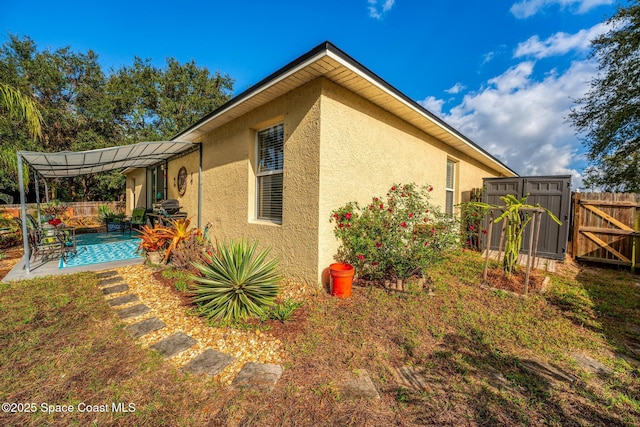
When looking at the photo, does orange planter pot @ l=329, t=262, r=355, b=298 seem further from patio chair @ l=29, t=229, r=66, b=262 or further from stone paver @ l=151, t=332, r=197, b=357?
patio chair @ l=29, t=229, r=66, b=262

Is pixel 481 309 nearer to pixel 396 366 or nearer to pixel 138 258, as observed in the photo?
pixel 396 366

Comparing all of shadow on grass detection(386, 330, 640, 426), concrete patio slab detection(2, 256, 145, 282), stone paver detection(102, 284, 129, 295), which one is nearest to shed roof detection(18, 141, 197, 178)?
concrete patio slab detection(2, 256, 145, 282)

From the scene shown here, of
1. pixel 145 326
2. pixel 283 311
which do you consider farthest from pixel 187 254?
pixel 283 311

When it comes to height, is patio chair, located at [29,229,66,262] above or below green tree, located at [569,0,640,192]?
below

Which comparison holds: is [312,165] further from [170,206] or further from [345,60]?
[170,206]

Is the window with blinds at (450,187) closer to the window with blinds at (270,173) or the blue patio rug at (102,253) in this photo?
the window with blinds at (270,173)

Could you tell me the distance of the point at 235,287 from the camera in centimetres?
329

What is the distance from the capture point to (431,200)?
7000 millimetres

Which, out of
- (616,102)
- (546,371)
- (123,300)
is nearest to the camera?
(546,371)

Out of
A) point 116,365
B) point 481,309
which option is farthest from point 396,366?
point 116,365

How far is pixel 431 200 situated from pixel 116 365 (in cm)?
726

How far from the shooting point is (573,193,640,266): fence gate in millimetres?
5961

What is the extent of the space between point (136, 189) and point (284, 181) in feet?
43.8

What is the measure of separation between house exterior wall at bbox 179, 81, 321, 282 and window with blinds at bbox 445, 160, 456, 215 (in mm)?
6009
